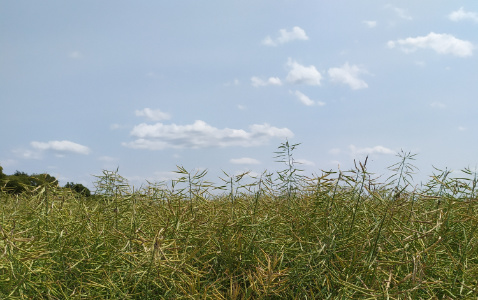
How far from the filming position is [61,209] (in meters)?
3.67

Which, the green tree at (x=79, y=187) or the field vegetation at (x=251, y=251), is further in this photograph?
the green tree at (x=79, y=187)

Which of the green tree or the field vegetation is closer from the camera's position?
the field vegetation

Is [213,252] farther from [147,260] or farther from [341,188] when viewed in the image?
[341,188]

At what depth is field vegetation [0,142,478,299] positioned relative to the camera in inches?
96.3

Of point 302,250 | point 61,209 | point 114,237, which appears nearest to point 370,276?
point 302,250

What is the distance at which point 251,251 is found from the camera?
294cm

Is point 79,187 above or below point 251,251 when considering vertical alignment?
above

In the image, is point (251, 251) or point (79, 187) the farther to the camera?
point (79, 187)

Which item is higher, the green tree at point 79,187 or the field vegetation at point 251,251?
the green tree at point 79,187

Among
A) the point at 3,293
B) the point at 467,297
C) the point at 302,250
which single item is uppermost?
the point at 302,250

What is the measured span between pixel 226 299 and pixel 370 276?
808mm

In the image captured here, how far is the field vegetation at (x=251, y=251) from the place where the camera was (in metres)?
2.45

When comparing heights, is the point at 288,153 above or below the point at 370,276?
above

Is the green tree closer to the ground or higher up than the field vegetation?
higher up
